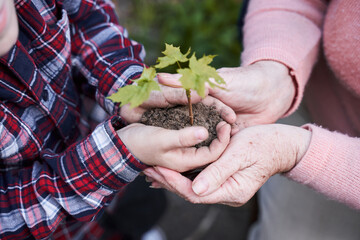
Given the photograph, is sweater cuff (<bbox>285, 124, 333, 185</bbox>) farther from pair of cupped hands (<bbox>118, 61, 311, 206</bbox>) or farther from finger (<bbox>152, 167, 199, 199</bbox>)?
finger (<bbox>152, 167, 199, 199</bbox>)

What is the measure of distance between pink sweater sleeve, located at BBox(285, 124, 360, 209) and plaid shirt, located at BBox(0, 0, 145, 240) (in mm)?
673

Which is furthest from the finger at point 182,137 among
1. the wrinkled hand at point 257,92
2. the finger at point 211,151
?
the wrinkled hand at point 257,92

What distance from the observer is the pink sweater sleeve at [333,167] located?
1.30 m

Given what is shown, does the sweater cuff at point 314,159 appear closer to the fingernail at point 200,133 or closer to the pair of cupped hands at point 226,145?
the pair of cupped hands at point 226,145

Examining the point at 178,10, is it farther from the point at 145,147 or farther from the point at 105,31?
the point at 145,147

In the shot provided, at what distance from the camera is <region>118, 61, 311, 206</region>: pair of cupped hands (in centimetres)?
120

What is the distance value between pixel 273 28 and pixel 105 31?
2.62 feet

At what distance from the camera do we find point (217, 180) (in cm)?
123

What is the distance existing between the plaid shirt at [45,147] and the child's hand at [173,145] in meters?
0.04

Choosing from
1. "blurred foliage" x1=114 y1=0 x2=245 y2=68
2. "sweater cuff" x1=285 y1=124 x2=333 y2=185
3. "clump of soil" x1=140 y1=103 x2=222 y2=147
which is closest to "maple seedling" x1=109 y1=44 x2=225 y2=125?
"clump of soil" x1=140 y1=103 x2=222 y2=147

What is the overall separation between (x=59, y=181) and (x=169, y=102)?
1.72 ft

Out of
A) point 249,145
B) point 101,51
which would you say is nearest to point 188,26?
point 101,51

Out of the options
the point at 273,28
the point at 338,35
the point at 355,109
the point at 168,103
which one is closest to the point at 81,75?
the point at 168,103

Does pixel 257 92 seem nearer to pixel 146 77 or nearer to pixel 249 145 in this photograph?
pixel 249 145
